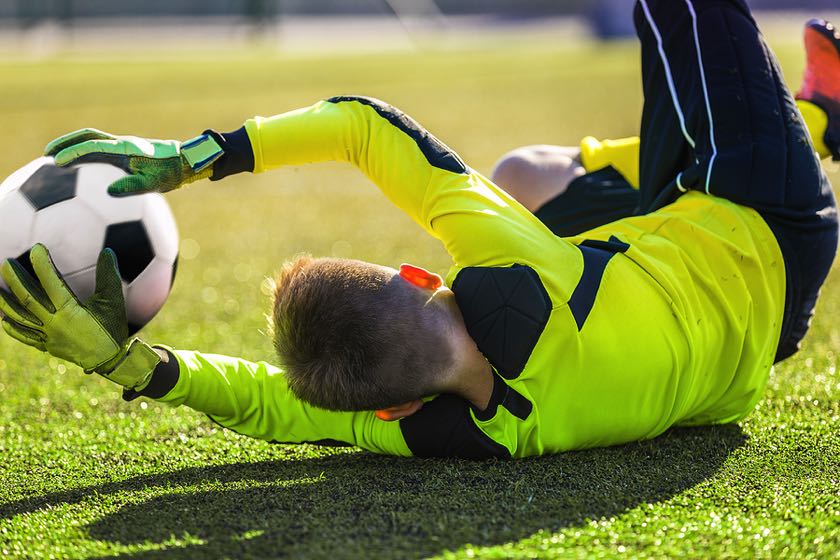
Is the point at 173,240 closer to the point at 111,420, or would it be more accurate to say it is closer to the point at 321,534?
the point at 111,420

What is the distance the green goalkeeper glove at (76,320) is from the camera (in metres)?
2.69

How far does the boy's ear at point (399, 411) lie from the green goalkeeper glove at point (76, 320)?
2.05 ft

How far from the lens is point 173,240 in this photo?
315 cm

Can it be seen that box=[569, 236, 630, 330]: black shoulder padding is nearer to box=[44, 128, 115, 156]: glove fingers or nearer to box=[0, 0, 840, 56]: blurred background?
box=[44, 128, 115, 156]: glove fingers

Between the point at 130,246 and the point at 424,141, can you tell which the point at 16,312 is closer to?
the point at 130,246

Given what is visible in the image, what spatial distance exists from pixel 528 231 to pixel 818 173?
1.09 metres

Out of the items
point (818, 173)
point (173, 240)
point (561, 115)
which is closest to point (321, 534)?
point (173, 240)

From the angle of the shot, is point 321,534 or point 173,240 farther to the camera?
point 173,240

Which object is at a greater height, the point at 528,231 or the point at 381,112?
the point at 381,112

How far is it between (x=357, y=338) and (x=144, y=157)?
2.72ft

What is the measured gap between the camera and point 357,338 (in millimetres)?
2537

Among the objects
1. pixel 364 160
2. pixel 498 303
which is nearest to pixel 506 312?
pixel 498 303

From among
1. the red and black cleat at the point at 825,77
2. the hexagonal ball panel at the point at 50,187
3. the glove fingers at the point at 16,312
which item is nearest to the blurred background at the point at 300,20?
the red and black cleat at the point at 825,77

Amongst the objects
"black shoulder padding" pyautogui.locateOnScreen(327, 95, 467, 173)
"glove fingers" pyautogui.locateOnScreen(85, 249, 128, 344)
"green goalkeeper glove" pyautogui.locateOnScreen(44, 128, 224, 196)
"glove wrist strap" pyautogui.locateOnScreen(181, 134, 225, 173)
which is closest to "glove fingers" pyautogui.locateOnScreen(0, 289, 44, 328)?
"glove fingers" pyautogui.locateOnScreen(85, 249, 128, 344)
